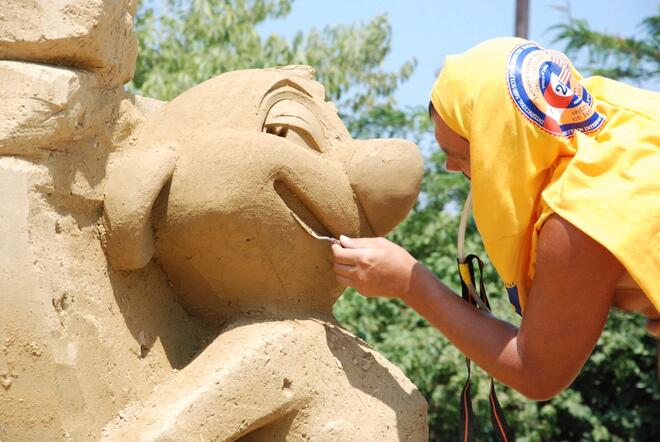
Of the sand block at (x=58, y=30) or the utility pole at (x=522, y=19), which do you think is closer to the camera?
the sand block at (x=58, y=30)

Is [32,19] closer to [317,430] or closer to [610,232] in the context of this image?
[317,430]

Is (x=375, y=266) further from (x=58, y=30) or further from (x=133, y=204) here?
(x=58, y=30)

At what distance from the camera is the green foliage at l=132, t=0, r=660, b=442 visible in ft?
17.6

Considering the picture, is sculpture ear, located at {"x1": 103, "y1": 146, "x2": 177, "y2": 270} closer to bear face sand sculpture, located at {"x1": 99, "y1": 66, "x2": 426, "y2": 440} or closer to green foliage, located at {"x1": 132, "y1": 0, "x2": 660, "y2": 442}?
bear face sand sculpture, located at {"x1": 99, "y1": 66, "x2": 426, "y2": 440}

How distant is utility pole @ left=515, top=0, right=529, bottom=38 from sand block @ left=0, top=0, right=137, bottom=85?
6.07m

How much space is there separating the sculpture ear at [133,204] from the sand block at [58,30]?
253mm

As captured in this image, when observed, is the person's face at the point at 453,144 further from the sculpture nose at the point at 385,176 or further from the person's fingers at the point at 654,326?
the person's fingers at the point at 654,326

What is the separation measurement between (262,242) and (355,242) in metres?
0.22

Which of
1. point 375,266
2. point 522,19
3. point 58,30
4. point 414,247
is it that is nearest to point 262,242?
point 375,266

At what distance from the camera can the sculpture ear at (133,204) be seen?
2.21m

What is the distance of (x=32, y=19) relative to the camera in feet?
6.90

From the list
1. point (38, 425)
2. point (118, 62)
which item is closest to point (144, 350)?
point (38, 425)

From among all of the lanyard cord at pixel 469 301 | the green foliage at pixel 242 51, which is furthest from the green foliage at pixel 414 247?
the lanyard cord at pixel 469 301

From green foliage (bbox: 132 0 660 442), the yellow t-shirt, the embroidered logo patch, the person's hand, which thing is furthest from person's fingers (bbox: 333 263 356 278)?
green foliage (bbox: 132 0 660 442)
